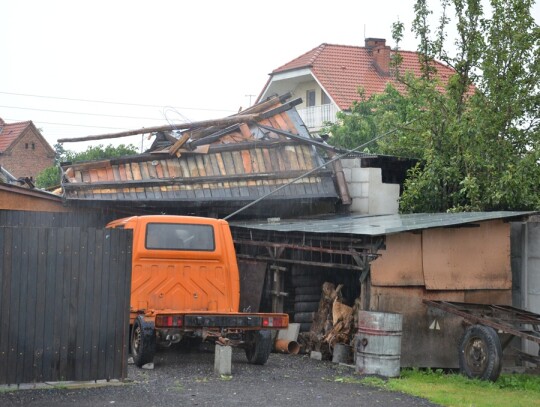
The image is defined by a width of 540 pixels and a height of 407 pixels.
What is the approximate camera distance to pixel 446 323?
15.1m

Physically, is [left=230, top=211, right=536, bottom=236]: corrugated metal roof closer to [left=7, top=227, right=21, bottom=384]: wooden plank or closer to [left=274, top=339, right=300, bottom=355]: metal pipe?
[left=274, top=339, right=300, bottom=355]: metal pipe

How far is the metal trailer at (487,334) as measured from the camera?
13172 mm

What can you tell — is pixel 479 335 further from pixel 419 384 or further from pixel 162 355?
pixel 162 355

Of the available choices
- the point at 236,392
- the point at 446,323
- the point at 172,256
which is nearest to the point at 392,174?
the point at 446,323

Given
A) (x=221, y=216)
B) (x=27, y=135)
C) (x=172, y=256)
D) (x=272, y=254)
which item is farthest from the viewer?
(x=27, y=135)

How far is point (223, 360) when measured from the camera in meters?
13.1

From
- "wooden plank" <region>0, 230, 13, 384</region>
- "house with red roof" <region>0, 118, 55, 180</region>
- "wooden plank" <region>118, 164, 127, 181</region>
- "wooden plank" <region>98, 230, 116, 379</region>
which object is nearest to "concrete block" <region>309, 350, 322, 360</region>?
"wooden plank" <region>98, 230, 116, 379</region>

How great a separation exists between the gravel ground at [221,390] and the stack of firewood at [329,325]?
78 centimetres

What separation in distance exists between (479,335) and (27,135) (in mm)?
53677

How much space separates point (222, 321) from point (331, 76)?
31.2 meters

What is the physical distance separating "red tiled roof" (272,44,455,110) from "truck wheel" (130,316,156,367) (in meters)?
28.8

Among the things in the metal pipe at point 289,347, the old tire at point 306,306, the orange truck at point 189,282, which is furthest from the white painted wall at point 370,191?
the orange truck at point 189,282

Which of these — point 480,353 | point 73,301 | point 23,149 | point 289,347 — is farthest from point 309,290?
point 23,149

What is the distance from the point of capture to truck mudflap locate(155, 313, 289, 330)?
516 inches
